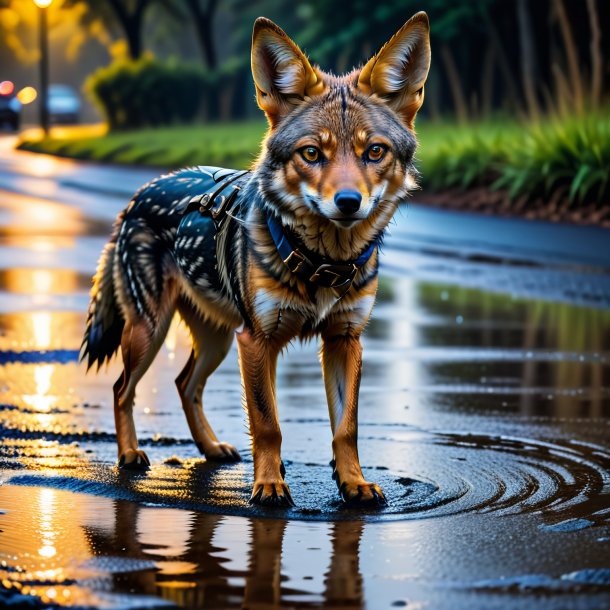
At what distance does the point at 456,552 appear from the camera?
5910 millimetres

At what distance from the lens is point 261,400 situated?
6980 mm

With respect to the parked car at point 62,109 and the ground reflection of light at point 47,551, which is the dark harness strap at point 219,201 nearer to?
the ground reflection of light at point 47,551

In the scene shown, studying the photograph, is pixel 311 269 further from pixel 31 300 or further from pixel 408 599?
pixel 31 300

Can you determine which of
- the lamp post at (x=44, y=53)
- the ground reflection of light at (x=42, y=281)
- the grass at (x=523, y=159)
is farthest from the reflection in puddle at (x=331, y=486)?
the lamp post at (x=44, y=53)

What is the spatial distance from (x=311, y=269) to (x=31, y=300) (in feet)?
26.4

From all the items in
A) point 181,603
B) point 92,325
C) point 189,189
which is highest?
point 189,189

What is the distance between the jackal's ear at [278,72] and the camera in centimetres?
669

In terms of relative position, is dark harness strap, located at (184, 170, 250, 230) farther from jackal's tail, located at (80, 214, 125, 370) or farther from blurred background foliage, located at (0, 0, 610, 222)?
blurred background foliage, located at (0, 0, 610, 222)

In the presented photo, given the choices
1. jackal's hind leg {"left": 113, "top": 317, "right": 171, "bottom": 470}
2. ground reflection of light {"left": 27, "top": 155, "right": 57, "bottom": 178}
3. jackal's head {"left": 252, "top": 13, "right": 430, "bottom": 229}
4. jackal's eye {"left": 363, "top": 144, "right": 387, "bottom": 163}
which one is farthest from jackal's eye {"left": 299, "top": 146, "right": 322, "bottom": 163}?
ground reflection of light {"left": 27, "top": 155, "right": 57, "bottom": 178}

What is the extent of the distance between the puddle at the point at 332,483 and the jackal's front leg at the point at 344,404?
0.13 m

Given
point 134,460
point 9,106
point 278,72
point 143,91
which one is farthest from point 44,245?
point 9,106

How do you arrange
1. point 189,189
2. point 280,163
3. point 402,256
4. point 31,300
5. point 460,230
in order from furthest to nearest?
point 460,230 → point 402,256 → point 31,300 → point 189,189 → point 280,163

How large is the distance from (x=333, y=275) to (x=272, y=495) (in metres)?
0.99

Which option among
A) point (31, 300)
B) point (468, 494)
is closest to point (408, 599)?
point (468, 494)
